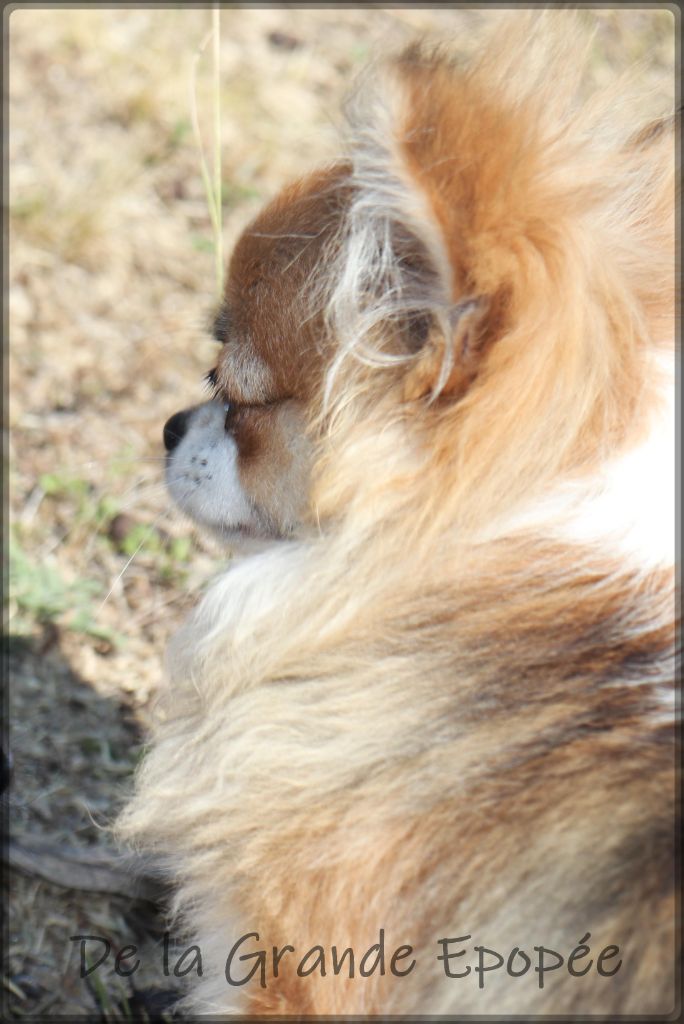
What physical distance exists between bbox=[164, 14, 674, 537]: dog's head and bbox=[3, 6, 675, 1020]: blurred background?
0.41m

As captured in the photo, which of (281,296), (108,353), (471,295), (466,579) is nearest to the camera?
(471,295)

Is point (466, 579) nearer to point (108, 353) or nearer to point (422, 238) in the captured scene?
point (422, 238)

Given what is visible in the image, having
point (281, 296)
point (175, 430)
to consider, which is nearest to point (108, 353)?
point (175, 430)

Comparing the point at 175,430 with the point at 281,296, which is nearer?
the point at 281,296

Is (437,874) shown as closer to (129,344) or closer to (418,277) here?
(418,277)

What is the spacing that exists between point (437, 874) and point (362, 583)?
1.57 ft

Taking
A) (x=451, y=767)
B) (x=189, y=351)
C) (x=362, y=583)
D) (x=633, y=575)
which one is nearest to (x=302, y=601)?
(x=362, y=583)

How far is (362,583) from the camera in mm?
1931

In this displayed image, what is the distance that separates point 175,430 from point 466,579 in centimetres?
91

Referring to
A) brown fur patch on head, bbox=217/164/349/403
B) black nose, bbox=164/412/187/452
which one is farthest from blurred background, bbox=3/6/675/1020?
brown fur patch on head, bbox=217/164/349/403

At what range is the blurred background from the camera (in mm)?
2818

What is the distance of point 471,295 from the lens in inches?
64.8

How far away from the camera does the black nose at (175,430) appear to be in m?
2.48

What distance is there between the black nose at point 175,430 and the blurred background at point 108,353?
153 mm
